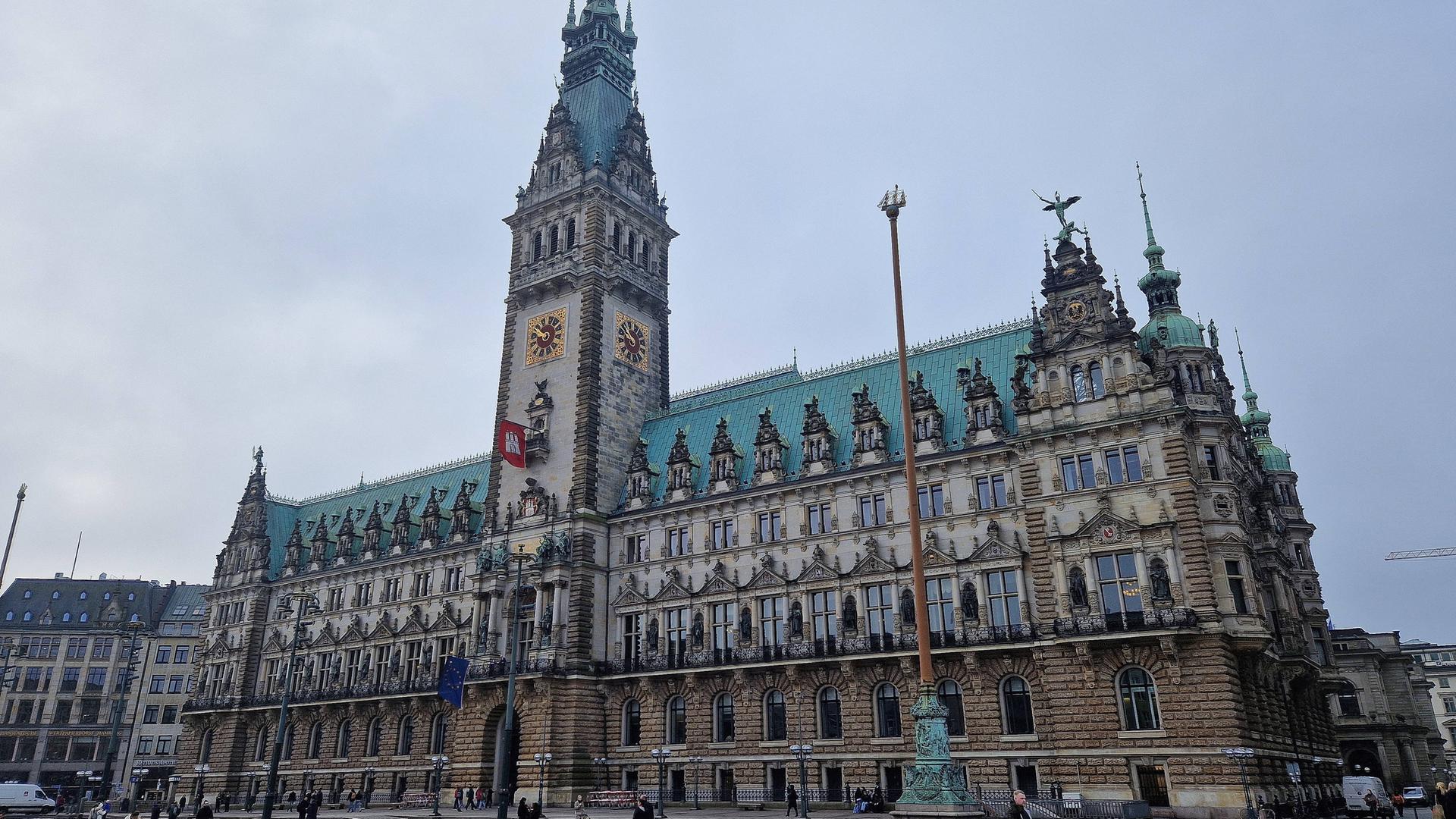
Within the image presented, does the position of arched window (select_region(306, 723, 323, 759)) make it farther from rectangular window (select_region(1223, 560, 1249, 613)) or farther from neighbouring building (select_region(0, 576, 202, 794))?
rectangular window (select_region(1223, 560, 1249, 613))

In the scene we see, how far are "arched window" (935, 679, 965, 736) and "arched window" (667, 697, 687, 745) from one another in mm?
16120

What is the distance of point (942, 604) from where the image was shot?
53.0 meters

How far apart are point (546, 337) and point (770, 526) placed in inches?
924

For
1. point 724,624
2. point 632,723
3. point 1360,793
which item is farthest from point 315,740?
point 1360,793

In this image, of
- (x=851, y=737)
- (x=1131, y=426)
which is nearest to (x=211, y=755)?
(x=851, y=737)

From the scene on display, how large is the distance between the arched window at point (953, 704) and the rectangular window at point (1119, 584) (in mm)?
8770

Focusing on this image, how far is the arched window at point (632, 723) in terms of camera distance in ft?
204

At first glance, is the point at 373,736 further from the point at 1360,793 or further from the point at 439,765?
the point at 1360,793

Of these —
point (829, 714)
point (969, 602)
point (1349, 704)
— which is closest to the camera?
point (969, 602)

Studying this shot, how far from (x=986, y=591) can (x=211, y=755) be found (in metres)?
67.3

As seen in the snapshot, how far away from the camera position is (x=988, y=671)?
165 ft

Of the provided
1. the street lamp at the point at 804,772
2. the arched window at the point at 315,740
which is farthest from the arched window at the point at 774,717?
the arched window at the point at 315,740

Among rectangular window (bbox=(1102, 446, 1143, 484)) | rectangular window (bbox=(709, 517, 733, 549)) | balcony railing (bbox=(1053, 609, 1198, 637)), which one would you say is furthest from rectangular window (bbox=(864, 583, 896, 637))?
rectangular window (bbox=(1102, 446, 1143, 484))

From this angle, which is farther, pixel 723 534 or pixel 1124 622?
pixel 723 534
